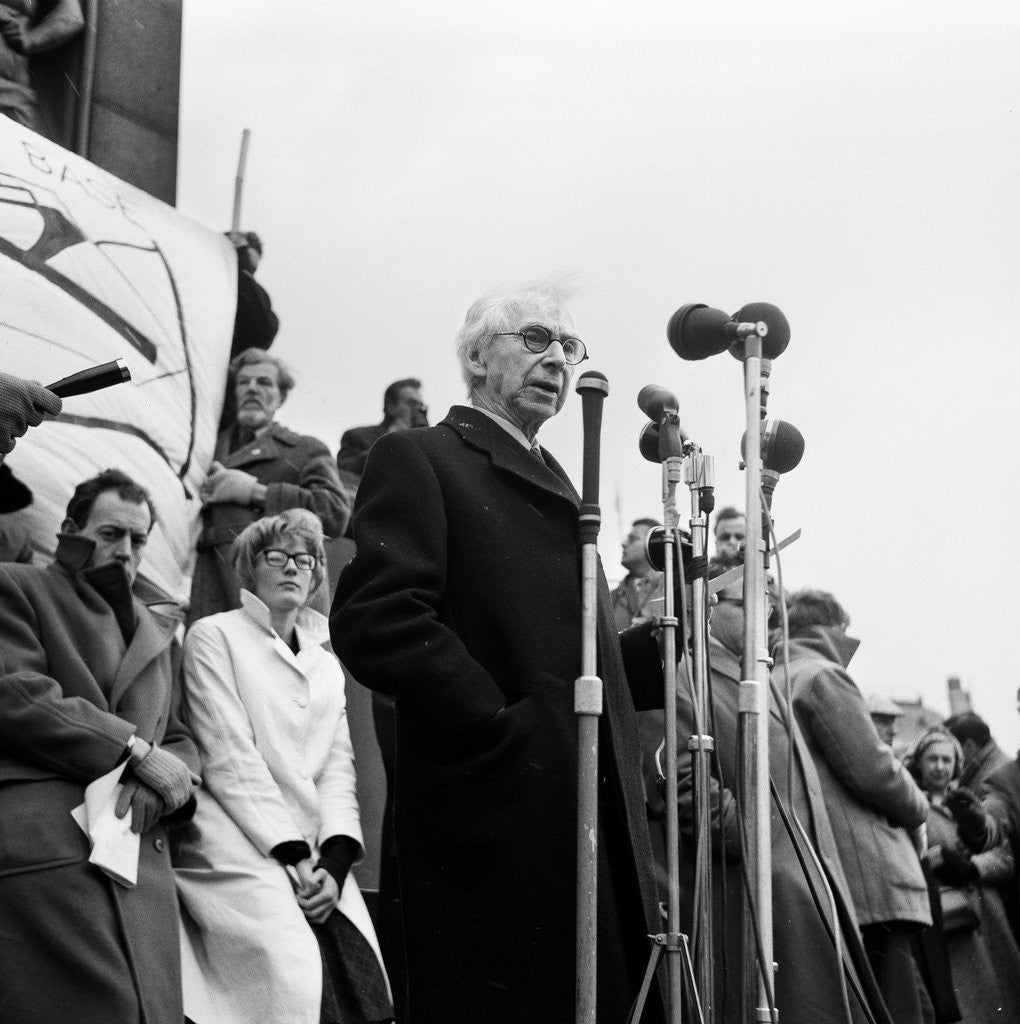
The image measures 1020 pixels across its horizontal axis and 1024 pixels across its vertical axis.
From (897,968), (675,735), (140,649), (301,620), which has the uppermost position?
(301,620)

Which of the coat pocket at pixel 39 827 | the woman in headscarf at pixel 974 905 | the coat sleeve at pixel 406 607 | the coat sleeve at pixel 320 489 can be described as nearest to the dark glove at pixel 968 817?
the woman in headscarf at pixel 974 905

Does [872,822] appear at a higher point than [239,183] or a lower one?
lower

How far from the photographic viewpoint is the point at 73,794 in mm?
4180

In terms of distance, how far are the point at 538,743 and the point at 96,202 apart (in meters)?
3.74

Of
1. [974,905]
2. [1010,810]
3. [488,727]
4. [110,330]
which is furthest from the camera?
[1010,810]

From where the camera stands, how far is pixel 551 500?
3.51 m

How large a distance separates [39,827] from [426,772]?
1.32 meters

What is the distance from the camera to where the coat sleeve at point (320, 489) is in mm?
6250

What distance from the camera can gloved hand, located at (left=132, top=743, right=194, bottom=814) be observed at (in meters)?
4.29

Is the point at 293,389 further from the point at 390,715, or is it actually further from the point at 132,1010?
the point at 132,1010

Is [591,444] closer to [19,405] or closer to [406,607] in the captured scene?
[406,607]

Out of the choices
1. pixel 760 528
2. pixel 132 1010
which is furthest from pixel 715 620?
pixel 132 1010

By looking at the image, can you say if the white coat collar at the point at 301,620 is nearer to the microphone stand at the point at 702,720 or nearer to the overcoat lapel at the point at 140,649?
the overcoat lapel at the point at 140,649

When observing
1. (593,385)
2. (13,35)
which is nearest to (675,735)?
(593,385)
